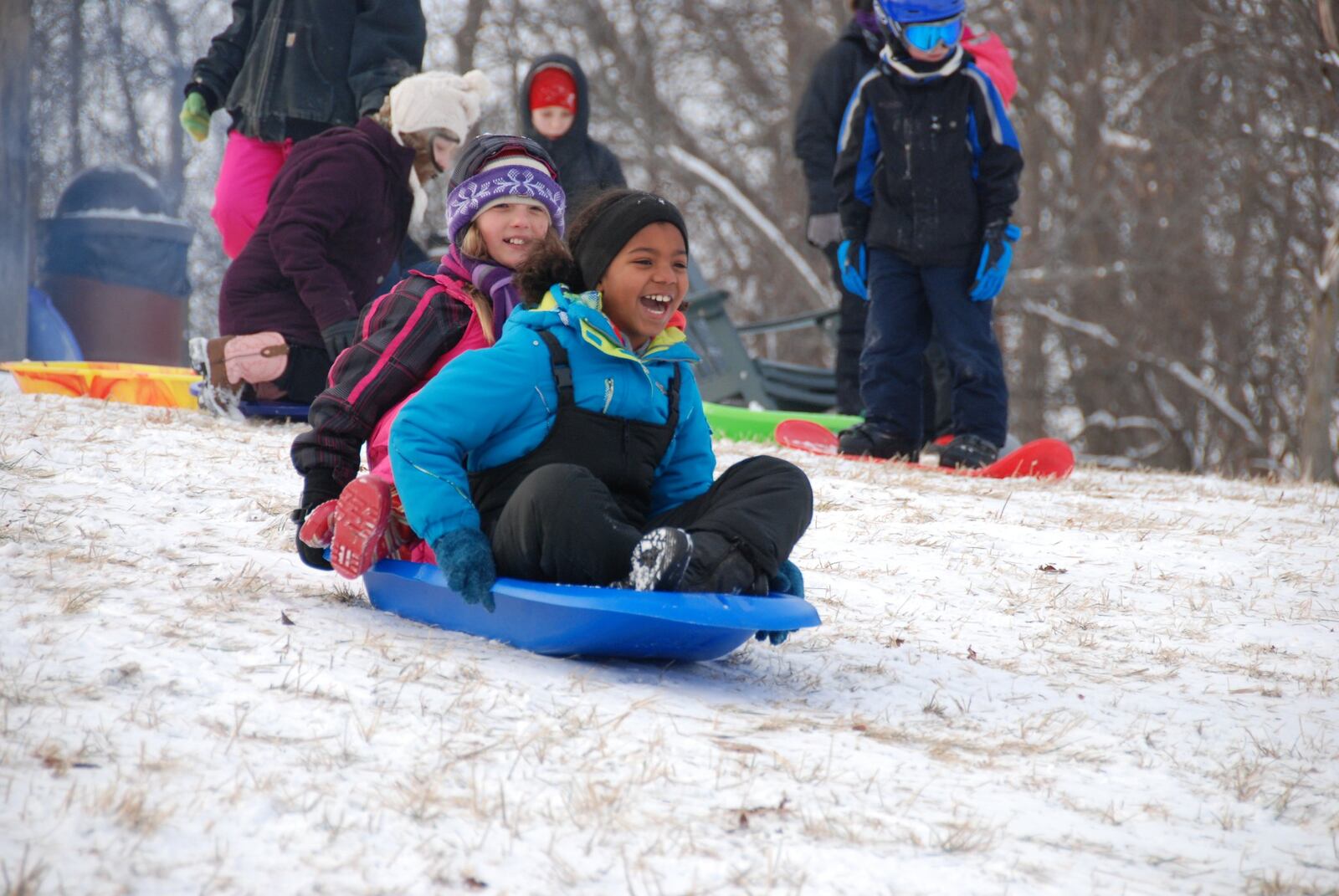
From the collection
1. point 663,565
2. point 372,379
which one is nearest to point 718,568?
point 663,565

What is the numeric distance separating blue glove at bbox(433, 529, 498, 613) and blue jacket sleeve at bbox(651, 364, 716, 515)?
1.53ft

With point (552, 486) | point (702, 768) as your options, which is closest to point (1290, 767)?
point (702, 768)

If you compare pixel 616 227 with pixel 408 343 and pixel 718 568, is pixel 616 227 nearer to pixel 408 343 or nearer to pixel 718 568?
pixel 408 343

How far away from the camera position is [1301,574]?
3.57 meters

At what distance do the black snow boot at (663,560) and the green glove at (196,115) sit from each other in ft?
12.6

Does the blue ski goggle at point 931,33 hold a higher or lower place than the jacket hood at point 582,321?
higher

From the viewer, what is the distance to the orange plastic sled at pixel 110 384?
571 cm

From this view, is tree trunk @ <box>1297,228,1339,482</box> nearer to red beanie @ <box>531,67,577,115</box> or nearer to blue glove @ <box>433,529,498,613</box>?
red beanie @ <box>531,67,577,115</box>

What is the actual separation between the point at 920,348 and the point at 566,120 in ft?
5.83

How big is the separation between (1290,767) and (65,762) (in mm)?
1736

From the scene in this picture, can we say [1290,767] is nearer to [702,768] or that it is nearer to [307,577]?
[702,768]

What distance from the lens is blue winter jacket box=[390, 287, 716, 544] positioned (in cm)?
238

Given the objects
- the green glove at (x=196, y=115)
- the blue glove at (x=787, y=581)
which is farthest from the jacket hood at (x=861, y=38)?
→ the blue glove at (x=787, y=581)

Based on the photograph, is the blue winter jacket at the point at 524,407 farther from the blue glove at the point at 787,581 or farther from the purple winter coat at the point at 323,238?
the purple winter coat at the point at 323,238
